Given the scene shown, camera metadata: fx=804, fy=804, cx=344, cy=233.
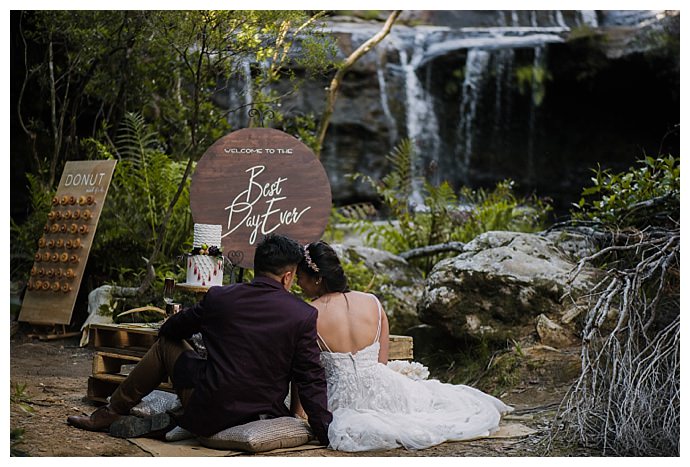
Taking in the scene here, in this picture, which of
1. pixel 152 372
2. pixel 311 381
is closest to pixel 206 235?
pixel 152 372

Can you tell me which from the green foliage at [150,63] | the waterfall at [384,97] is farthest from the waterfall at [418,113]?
the green foliage at [150,63]

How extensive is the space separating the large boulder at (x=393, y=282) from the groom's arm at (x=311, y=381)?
304cm

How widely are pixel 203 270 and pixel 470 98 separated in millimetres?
8664

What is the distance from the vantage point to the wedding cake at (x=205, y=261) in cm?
455

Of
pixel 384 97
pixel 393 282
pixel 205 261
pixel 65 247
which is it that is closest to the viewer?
pixel 205 261

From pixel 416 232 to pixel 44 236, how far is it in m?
3.64

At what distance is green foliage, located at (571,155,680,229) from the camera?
20.4 ft

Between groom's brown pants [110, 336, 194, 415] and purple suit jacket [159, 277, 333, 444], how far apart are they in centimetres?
5

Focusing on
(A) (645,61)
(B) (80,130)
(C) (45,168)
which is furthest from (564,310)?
(A) (645,61)

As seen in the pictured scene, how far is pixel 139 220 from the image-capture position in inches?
294

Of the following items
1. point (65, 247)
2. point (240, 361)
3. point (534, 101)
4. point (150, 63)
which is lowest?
point (240, 361)

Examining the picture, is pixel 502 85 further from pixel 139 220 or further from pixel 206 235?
pixel 206 235

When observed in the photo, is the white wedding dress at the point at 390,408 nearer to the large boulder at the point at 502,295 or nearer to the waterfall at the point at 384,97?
the large boulder at the point at 502,295

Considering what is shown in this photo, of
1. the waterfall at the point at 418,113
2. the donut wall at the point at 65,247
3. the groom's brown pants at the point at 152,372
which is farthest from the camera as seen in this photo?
the waterfall at the point at 418,113
